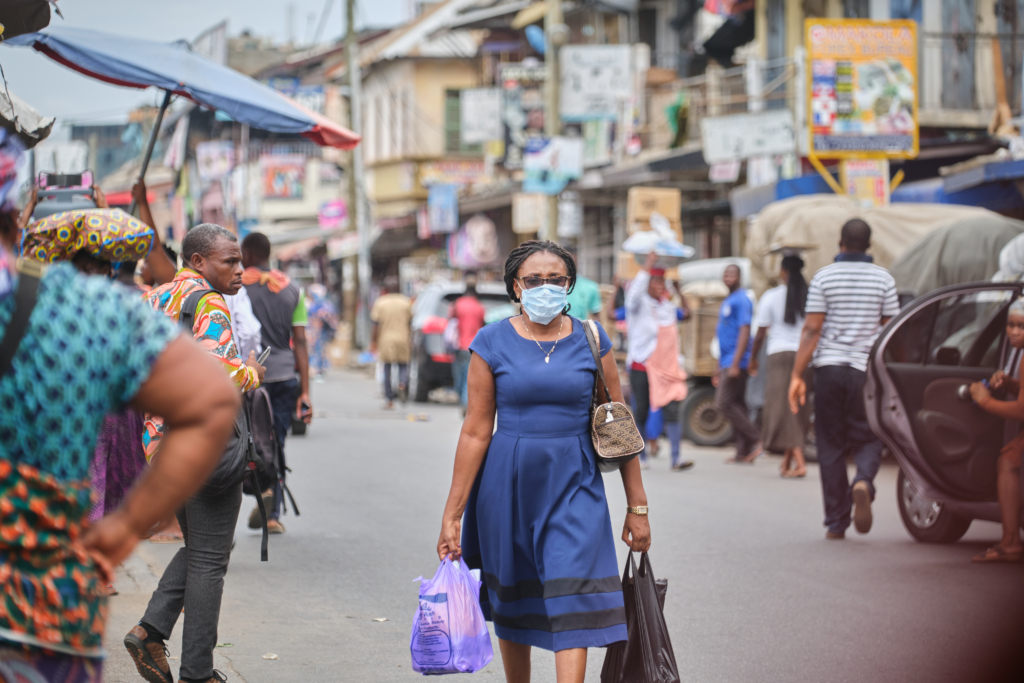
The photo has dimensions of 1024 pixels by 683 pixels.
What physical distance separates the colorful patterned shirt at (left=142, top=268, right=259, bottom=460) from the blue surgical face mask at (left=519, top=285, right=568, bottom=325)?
1.16 meters

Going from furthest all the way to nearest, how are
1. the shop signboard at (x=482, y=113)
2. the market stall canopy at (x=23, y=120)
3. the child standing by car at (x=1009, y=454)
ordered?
the shop signboard at (x=482, y=113) < the child standing by car at (x=1009, y=454) < the market stall canopy at (x=23, y=120)

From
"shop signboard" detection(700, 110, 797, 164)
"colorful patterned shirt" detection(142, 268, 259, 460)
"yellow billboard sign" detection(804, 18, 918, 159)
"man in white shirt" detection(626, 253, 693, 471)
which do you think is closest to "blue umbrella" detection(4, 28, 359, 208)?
"colorful patterned shirt" detection(142, 268, 259, 460)

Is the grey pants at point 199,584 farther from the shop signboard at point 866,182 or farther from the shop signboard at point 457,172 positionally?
the shop signboard at point 457,172

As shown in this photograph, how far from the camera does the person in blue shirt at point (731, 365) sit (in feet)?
38.9

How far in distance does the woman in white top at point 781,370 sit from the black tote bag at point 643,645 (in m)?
7.16

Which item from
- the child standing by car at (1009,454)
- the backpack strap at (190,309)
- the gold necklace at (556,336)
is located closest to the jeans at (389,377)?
the child standing by car at (1009,454)

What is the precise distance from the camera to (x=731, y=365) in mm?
11750

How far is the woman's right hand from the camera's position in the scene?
4.09m

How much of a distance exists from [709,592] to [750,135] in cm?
1187

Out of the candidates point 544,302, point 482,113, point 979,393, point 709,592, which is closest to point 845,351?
point 979,393

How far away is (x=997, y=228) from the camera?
434 inches

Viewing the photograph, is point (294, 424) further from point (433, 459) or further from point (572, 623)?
point (572, 623)

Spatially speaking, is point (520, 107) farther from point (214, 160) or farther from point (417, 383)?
point (214, 160)

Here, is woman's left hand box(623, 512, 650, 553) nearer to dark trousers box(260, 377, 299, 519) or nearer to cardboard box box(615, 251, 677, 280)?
dark trousers box(260, 377, 299, 519)
